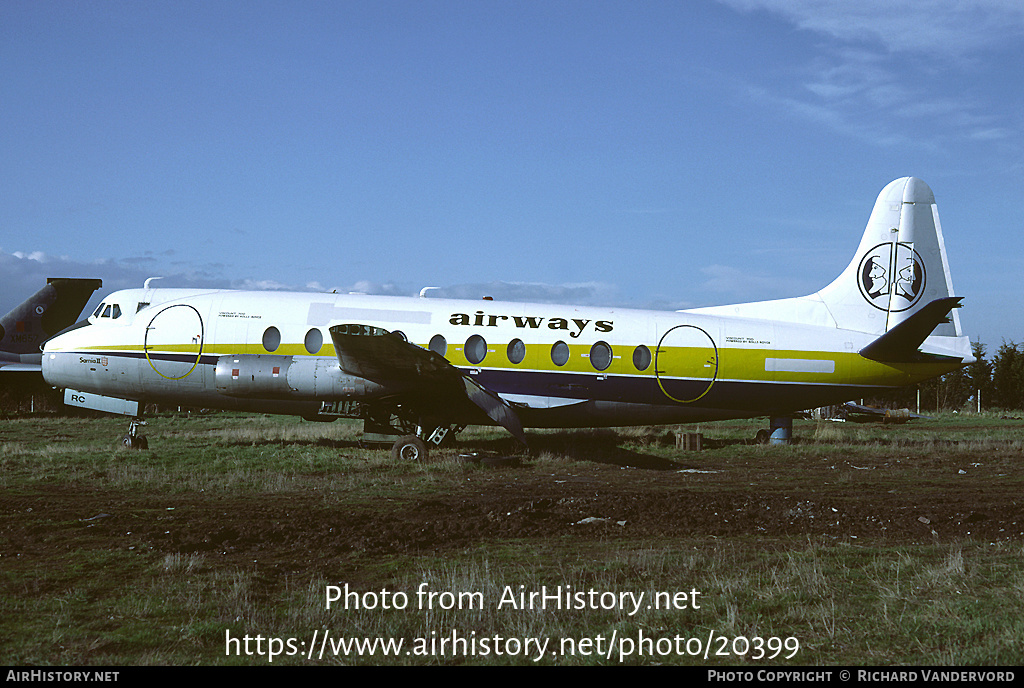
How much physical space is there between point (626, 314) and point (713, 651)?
1590 cm

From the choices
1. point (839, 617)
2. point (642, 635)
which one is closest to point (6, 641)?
point (642, 635)

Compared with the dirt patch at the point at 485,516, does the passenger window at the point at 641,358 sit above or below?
above

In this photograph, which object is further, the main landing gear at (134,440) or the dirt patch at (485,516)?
the main landing gear at (134,440)

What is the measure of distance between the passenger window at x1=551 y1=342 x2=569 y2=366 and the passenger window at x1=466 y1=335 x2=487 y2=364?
6.62 feet

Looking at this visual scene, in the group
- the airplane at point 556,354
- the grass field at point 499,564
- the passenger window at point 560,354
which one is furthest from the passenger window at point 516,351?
the grass field at point 499,564

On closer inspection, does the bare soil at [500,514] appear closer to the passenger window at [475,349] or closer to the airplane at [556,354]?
the airplane at [556,354]

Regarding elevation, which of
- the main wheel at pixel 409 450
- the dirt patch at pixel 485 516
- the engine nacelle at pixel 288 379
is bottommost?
the dirt patch at pixel 485 516

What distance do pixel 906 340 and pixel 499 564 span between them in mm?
15891

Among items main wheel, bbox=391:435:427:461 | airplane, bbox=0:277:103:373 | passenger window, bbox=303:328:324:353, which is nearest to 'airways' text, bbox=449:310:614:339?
main wheel, bbox=391:435:427:461

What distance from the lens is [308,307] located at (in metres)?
21.8

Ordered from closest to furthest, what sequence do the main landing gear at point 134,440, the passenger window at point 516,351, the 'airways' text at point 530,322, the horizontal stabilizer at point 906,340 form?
the horizontal stabilizer at point 906,340 → the passenger window at point 516,351 → the 'airways' text at point 530,322 → the main landing gear at point 134,440

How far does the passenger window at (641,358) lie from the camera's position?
21.3 meters

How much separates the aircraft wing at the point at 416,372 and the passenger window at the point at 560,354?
1.88 meters

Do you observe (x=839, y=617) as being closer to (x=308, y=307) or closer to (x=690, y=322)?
(x=690, y=322)
